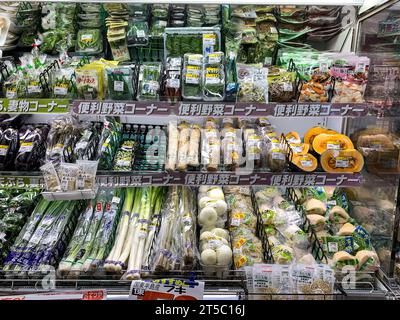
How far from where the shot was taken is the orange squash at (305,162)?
6.31ft

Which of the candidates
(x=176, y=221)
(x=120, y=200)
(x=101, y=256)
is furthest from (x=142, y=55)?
(x=101, y=256)

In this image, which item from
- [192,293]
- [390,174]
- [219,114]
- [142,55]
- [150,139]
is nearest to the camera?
[192,293]

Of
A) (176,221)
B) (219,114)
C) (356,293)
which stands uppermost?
(219,114)

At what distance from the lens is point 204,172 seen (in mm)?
1877

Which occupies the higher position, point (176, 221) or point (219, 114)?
point (219, 114)

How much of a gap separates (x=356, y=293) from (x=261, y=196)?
2.40ft

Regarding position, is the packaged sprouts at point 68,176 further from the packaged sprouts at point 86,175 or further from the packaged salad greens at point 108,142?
the packaged salad greens at point 108,142

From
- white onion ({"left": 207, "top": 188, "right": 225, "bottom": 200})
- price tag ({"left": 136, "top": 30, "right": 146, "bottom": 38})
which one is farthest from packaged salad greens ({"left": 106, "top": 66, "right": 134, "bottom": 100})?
white onion ({"left": 207, "top": 188, "right": 225, "bottom": 200})

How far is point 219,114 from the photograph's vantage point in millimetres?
1802

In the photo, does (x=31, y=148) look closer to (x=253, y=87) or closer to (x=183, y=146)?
(x=183, y=146)

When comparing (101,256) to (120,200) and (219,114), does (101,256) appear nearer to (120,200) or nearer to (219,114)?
(120,200)

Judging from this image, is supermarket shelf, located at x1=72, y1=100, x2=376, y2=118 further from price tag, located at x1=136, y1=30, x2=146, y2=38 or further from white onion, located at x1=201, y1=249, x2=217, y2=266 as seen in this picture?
price tag, located at x1=136, y1=30, x2=146, y2=38

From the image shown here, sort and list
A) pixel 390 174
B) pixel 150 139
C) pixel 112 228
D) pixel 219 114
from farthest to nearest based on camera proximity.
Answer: pixel 150 139 → pixel 112 228 → pixel 390 174 → pixel 219 114

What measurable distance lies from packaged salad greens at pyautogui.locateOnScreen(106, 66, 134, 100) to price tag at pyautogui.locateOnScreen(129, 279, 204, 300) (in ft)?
2.76
